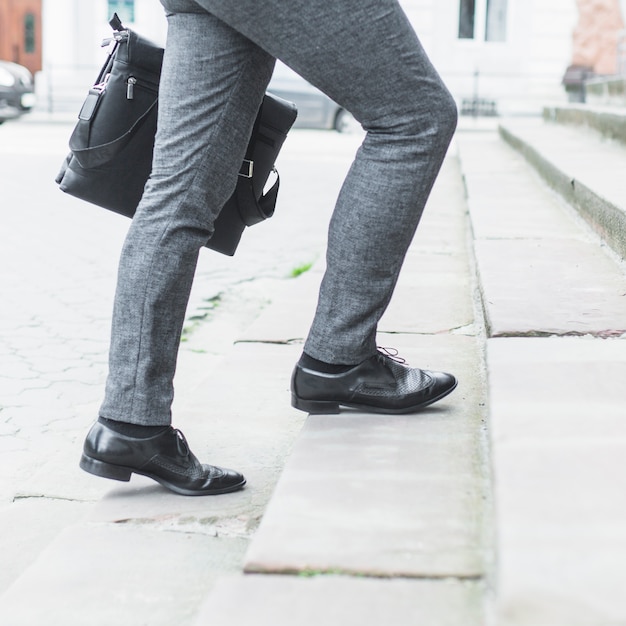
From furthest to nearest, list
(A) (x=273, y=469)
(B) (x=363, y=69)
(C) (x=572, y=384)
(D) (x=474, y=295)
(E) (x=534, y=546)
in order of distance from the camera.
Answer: (D) (x=474, y=295) → (A) (x=273, y=469) → (C) (x=572, y=384) → (B) (x=363, y=69) → (E) (x=534, y=546)

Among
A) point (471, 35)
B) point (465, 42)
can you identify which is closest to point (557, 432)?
point (465, 42)

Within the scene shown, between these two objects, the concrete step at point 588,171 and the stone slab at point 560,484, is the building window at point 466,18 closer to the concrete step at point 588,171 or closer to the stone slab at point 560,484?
the concrete step at point 588,171

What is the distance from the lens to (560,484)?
1.31 meters

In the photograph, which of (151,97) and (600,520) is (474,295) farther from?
(600,520)

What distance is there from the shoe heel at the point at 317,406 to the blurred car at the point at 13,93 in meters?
14.1

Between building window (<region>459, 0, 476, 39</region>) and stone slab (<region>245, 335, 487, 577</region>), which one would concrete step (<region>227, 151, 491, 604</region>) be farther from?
building window (<region>459, 0, 476, 39</region>)

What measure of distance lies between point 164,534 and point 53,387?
141 cm

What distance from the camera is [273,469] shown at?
1979 mm

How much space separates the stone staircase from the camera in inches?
47.3

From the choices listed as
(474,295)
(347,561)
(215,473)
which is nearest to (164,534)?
(215,473)

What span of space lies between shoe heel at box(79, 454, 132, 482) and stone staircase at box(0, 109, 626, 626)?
8cm

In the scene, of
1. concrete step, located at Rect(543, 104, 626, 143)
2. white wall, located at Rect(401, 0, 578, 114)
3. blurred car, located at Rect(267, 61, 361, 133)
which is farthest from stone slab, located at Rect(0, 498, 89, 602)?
white wall, located at Rect(401, 0, 578, 114)

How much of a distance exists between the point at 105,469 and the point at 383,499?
51cm

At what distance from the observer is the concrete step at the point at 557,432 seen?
107cm
